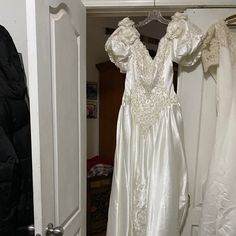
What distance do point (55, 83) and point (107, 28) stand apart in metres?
1.73

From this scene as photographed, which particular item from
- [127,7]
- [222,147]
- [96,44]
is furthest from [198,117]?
[96,44]

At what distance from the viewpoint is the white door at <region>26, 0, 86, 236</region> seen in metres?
0.77

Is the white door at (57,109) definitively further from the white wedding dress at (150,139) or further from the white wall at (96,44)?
the white wall at (96,44)

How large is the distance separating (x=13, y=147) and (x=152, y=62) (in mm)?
677

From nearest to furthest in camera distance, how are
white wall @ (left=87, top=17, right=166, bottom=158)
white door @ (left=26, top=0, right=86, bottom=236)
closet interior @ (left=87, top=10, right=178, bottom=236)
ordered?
white door @ (left=26, top=0, right=86, bottom=236) < closet interior @ (left=87, top=10, right=178, bottom=236) < white wall @ (left=87, top=17, right=166, bottom=158)

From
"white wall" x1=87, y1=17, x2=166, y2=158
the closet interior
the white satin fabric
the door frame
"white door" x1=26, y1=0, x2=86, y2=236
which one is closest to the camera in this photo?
"white door" x1=26, y1=0, x2=86, y2=236

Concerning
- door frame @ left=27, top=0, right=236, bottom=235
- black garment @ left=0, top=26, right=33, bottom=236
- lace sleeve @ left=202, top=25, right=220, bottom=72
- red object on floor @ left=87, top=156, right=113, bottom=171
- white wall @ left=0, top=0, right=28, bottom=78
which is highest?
door frame @ left=27, top=0, right=236, bottom=235

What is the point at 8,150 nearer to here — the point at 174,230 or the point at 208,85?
the point at 174,230

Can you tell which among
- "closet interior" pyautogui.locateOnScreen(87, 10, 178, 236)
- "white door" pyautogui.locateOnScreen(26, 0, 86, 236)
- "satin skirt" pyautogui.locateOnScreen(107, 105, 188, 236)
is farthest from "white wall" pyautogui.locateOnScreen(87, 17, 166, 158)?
"satin skirt" pyautogui.locateOnScreen(107, 105, 188, 236)

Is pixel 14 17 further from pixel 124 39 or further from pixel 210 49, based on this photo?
pixel 210 49

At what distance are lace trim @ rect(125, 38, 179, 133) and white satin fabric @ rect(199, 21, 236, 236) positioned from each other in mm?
201

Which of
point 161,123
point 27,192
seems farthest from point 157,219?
point 27,192

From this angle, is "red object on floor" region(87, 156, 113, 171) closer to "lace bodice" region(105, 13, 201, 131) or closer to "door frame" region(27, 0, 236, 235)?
"lace bodice" region(105, 13, 201, 131)

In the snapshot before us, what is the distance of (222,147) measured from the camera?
101 centimetres
